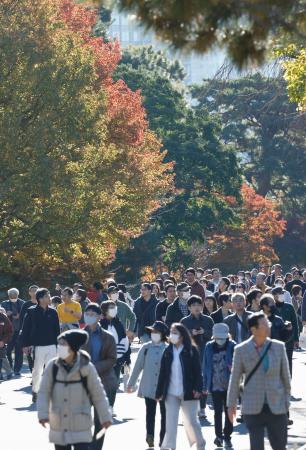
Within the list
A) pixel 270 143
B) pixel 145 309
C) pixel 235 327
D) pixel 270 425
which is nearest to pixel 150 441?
pixel 235 327

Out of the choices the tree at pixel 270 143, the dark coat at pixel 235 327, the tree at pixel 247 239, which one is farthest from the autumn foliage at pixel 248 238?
the dark coat at pixel 235 327

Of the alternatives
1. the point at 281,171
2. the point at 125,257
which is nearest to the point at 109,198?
the point at 125,257

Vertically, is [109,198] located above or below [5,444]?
above

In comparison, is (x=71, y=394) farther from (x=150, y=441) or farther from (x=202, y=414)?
(x=202, y=414)

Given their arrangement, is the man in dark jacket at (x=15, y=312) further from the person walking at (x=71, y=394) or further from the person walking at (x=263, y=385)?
the person walking at (x=71, y=394)

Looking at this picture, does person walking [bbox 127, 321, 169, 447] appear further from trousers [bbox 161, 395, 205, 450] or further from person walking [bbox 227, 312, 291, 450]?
person walking [bbox 227, 312, 291, 450]

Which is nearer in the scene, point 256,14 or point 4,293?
point 256,14

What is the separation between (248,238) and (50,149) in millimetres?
29683

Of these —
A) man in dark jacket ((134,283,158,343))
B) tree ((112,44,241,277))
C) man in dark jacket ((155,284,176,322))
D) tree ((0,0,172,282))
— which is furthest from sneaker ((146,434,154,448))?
tree ((112,44,241,277))

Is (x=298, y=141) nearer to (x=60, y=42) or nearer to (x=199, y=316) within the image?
(x=60, y=42)

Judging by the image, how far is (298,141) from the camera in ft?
251

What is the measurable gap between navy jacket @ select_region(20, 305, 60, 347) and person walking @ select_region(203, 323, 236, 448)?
576 cm

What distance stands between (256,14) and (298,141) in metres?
66.1

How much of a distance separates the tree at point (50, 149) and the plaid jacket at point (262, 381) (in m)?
22.9
